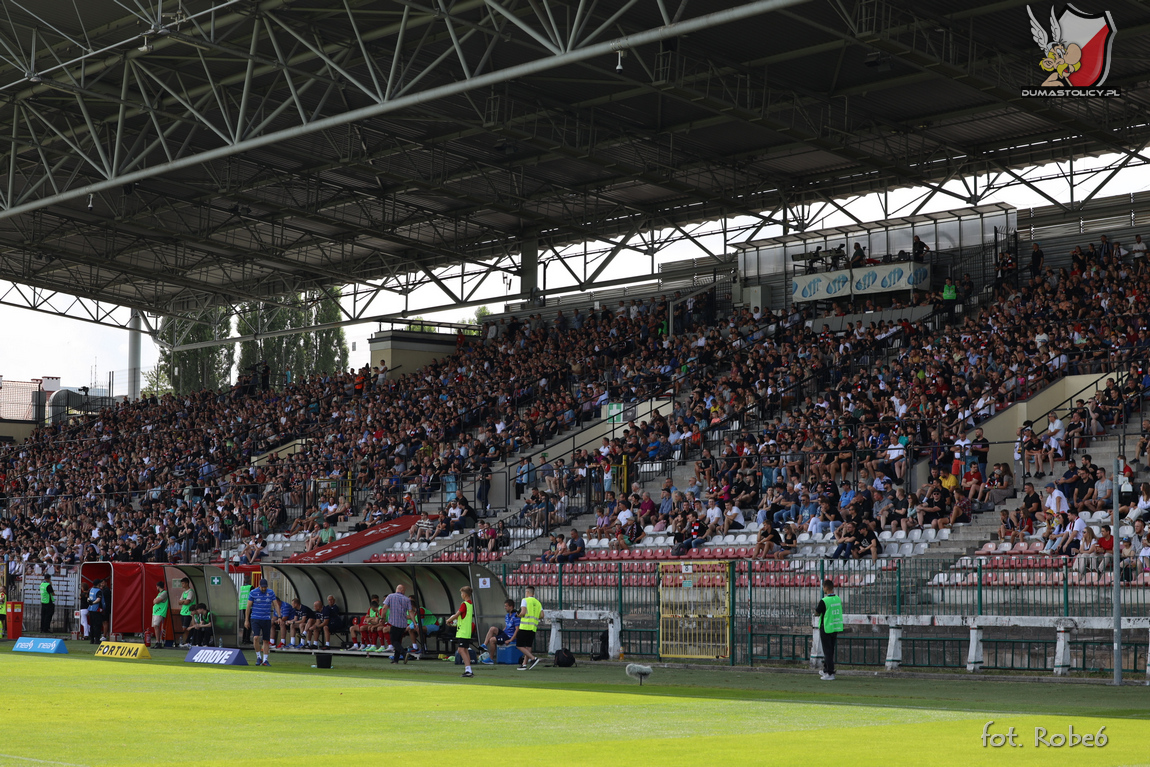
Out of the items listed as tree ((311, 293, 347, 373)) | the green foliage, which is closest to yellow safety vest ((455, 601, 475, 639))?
the green foliage

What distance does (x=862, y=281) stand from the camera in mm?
38094

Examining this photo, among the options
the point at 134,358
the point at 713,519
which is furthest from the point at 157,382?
the point at 713,519

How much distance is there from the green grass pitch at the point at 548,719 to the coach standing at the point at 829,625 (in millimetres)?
341

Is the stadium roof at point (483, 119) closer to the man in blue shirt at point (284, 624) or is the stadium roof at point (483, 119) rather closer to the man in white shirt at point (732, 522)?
the man in white shirt at point (732, 522)

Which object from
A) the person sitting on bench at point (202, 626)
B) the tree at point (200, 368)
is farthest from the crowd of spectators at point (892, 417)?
the tree at point (200, 368)

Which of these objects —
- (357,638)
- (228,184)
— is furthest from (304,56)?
(357,638)

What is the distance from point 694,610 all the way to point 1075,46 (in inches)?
614

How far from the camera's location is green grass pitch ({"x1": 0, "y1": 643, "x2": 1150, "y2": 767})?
9.88 metres

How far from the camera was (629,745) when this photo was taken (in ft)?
34.6

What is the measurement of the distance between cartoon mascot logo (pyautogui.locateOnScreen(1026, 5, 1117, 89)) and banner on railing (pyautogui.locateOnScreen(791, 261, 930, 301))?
7.92m

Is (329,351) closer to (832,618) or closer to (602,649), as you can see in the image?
(602,649)

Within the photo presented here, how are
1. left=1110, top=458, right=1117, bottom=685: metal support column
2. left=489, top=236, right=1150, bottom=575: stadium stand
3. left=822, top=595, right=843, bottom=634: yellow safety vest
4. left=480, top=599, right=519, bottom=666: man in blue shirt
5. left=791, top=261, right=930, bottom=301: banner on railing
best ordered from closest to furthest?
left=1110, top=458, right=1117, bottom=685: metal support column → left=822, top=595, right=843, bottom=634: yellow safety vest → left=480, top=599, right=519, bottom=666: man in blue shirt → left=489, top=236, right=1150, bottom=575: stadium stand → left=791, top=261, right=930, bottom=301: banner on railing

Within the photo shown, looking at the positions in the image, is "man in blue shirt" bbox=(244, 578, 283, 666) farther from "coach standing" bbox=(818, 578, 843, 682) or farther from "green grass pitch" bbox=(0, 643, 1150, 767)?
"coach standing" bbox=(818, 578, 843, 682)

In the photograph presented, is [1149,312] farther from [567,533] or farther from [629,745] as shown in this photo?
[629,745]
